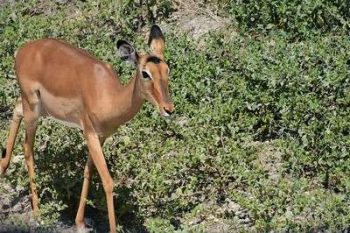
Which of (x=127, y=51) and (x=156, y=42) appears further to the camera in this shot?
(x=156, y=42)

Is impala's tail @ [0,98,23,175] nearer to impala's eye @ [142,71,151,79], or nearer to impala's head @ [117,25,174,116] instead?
impala's head @ [117,25,174,116]

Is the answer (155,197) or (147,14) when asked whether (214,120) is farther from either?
(147,14)

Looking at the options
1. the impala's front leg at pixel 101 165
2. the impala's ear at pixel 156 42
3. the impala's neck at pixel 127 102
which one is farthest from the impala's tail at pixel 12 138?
the impala's ear at pixel 156 42

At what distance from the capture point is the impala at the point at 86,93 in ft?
20.0

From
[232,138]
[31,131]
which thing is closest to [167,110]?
[31,131]

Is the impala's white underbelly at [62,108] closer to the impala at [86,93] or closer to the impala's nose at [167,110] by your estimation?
the impala at [86,93]

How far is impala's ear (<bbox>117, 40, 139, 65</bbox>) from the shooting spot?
20.2ft

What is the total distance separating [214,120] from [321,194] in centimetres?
162

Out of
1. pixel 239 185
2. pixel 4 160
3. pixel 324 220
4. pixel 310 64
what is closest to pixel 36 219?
pixel 4 160

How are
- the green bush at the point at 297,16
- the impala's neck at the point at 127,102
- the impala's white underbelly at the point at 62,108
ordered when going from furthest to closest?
the green bush at the point at 297,16, the impala's white underbelly at the point at 62,108, the impala's neck at the point at 127,102

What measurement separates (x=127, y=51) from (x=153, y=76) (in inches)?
14.1

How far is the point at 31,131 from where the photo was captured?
24.3 ft

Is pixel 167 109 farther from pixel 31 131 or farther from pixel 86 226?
pixel 31 131

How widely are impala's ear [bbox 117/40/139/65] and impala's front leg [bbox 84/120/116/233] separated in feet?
2.48
